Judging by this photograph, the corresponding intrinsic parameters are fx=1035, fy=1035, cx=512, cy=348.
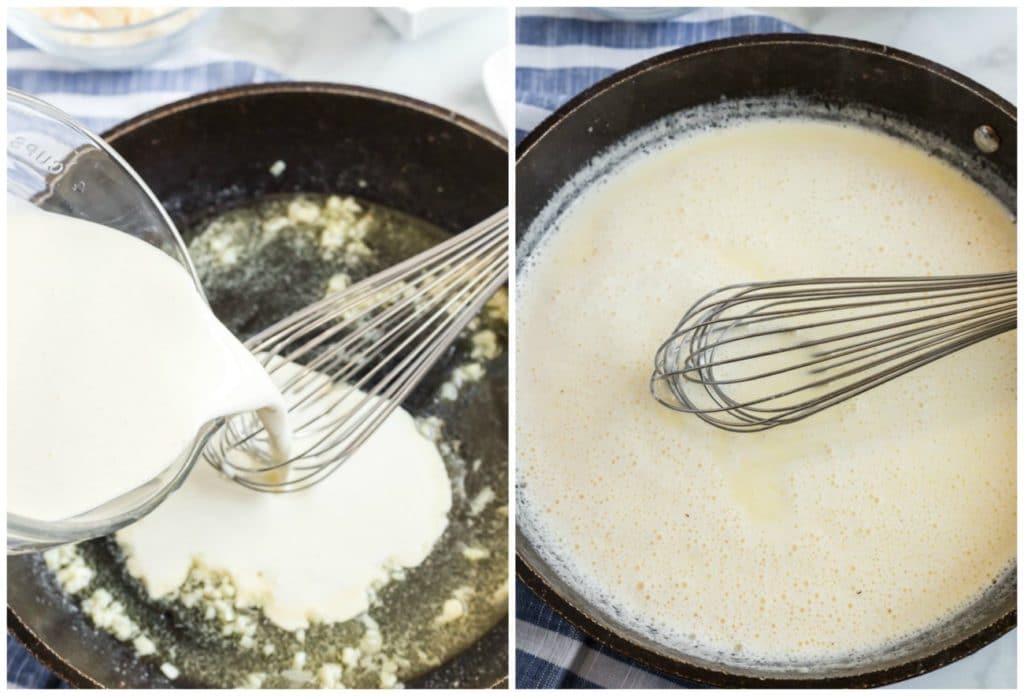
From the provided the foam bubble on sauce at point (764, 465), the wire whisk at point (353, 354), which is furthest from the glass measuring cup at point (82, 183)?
the foam bubble on sauce at point (764, 465)

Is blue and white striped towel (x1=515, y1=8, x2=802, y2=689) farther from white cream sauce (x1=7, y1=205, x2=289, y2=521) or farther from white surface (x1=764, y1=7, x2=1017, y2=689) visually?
white cream sauce (x1=7, y1=205, x2=289, y2=521)

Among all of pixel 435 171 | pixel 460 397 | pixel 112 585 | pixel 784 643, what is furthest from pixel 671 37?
pixel 112 585

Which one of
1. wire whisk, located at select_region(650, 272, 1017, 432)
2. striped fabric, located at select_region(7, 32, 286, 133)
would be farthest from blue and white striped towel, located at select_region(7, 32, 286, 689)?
wire whisk, located at select_region(650, 272, 1017, 432)

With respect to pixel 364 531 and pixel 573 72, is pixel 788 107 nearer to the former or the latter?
pixel 573 72

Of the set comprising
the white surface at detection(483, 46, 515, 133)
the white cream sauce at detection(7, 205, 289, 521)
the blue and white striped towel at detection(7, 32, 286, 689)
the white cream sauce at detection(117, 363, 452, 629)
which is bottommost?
the white cream sauce at detection(117, 363, 452, 629)

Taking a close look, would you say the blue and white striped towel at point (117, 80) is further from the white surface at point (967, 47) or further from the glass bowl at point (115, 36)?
the white surface at point (967, 47)

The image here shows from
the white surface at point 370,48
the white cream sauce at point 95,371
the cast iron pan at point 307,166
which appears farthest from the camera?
the white surface at point 370,48
